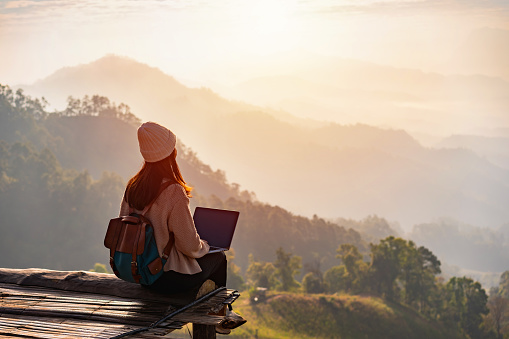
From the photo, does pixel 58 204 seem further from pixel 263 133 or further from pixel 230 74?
pixel 230 74

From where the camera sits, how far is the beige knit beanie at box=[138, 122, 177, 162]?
11.0 ft

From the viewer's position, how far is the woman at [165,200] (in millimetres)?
3342

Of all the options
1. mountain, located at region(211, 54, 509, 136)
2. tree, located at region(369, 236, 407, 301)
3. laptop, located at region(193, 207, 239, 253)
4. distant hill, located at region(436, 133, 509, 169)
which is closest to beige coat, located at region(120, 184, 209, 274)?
laptop, located at region(193, 207, 239, 253)

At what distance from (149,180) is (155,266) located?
49 cm

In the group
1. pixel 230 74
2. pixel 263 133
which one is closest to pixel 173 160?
pixel 263 133

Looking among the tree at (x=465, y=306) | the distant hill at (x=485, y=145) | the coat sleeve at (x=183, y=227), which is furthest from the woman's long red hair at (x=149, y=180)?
the distant hill at (x=485, y=145)

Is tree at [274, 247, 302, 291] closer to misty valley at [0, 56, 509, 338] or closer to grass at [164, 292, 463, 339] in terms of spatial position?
misty valley at [0, 56, 509, 338]

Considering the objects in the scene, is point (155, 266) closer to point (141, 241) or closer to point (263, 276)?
point (141, 241)

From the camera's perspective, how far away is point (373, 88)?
15375cm

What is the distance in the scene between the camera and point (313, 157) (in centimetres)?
12425

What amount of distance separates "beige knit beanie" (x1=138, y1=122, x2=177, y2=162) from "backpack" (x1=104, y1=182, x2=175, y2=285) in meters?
0.17

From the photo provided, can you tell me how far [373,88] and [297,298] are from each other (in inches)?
4811

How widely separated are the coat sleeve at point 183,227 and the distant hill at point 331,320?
33909mm

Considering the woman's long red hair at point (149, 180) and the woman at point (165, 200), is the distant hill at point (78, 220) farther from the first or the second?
the woman's long red hair at point (149, 180)
